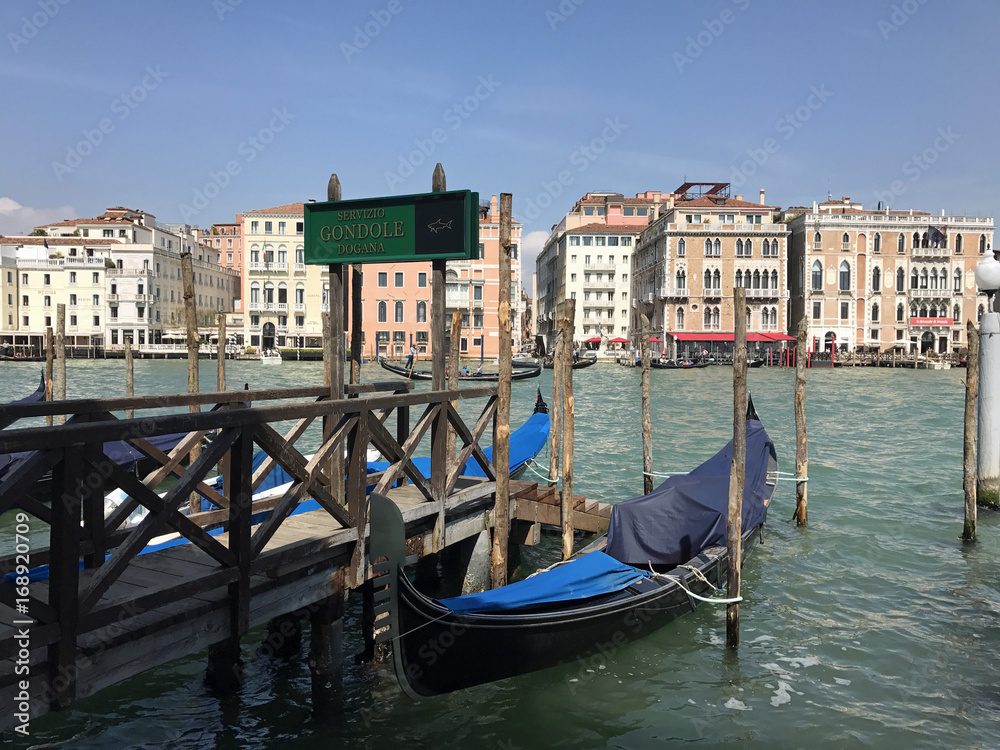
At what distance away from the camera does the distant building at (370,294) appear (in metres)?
47.5

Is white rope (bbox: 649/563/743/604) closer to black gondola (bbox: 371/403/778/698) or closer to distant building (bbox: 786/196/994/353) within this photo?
black gondola (bbox: 371/403/778/698)

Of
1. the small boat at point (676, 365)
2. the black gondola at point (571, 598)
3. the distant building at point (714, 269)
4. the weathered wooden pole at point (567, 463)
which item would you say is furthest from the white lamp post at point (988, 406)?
the distant building at point (714, 269)

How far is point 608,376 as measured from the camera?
37750mm

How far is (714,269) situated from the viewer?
47.4 m

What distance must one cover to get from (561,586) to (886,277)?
48.0 metres

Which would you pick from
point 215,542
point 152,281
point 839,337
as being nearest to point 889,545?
point 215,542

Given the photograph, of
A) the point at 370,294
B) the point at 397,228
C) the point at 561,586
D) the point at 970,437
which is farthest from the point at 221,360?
the point at 370,294

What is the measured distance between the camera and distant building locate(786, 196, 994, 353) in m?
45.8

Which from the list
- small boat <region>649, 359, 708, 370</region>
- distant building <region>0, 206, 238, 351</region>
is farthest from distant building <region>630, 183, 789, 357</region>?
distant building <region>0, 206, 238, 351</region>

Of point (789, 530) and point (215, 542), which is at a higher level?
point (215, 542)

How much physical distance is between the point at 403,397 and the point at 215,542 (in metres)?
1.54

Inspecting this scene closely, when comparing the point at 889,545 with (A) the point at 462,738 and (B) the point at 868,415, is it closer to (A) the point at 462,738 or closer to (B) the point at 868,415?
(A) the point at 462,738

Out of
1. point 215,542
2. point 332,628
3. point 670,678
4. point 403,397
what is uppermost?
point 403,397

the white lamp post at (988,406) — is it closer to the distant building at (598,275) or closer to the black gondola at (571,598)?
the black gondola at (571,598)
